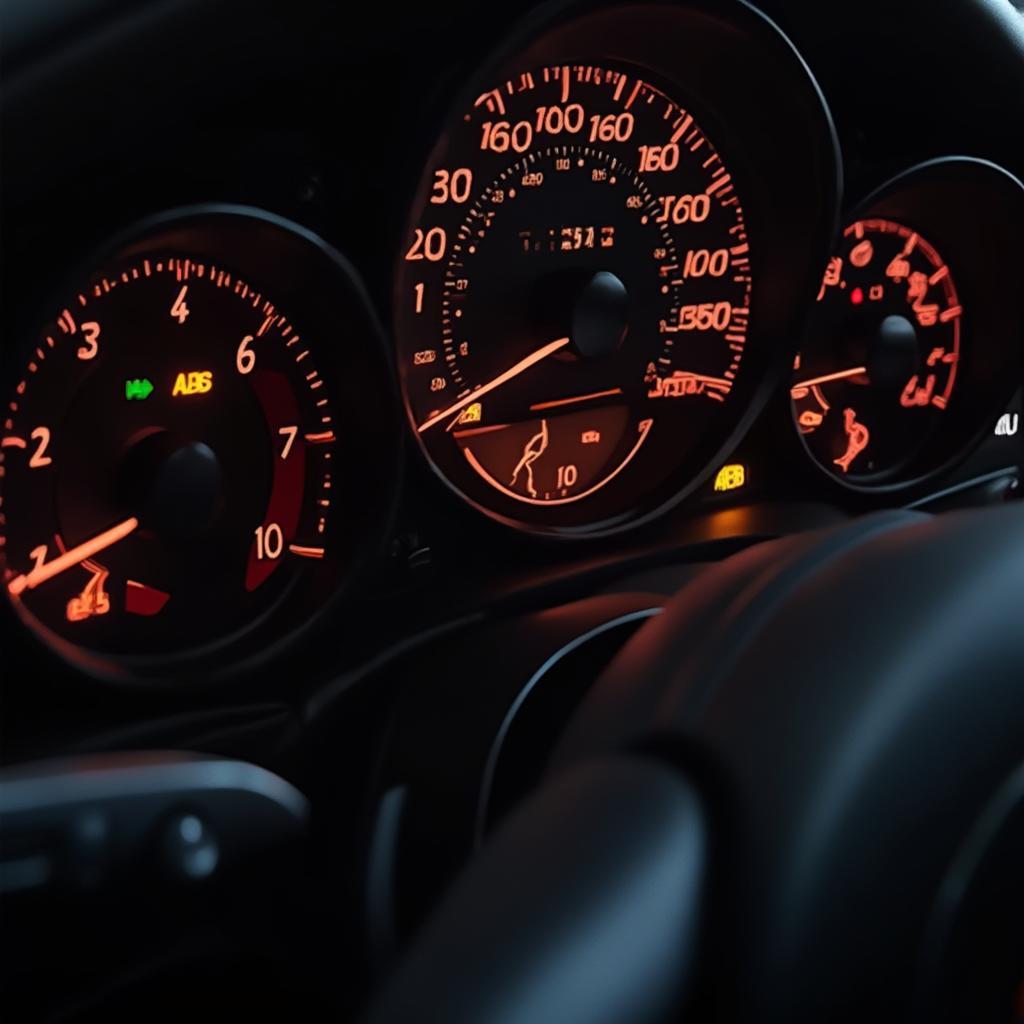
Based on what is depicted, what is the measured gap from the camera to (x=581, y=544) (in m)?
2.23

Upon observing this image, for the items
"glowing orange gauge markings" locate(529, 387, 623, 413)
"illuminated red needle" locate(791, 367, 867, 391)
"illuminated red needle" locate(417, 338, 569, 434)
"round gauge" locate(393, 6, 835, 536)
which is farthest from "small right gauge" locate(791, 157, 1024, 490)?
"illuminated red needle" locate(417, 338, 569, 434)

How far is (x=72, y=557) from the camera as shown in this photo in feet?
5.90

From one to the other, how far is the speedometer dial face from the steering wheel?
96 cm

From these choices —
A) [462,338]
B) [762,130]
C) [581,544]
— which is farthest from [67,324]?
[762,130]

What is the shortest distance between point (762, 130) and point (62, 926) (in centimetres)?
140

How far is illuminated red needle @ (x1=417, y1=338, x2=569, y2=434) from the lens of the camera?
2.20m

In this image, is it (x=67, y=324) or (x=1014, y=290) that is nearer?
(x=67, y=324)

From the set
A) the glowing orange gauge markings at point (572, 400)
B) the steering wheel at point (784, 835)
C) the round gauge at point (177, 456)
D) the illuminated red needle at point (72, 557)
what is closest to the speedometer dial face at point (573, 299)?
the glowing orange gauge markings at point (572, 400)

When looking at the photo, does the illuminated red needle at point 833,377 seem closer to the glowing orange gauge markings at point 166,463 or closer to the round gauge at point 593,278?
the round gauge at point 593,278

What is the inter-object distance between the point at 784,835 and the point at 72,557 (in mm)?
1014

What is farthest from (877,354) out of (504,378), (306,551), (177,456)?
(177,456)

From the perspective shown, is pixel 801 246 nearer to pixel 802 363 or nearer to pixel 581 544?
pixel 802 363

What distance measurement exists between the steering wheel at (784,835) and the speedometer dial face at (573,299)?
0.96m

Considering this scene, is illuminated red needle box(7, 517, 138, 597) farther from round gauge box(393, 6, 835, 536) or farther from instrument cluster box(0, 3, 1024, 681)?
round gauge box(393, 6, 835, 536)
